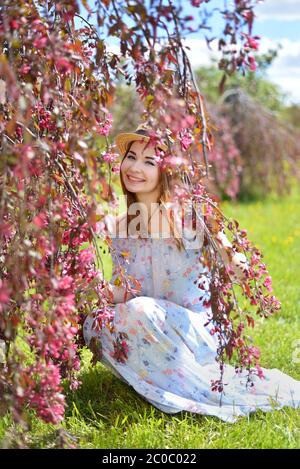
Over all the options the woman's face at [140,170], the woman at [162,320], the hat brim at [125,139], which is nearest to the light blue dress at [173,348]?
the woman at [162,320]

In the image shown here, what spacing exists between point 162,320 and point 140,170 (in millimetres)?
597

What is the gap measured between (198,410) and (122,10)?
1.40m

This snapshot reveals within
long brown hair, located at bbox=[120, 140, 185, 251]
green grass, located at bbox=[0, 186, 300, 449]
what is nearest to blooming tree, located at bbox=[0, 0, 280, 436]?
green grass, located at bbox=[0, 186, 300, 449]

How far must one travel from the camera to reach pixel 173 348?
2578 millimetres

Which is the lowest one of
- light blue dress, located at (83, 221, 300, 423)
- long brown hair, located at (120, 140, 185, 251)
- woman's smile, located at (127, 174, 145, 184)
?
light blue dress, located at (83, 221, 300, 423)

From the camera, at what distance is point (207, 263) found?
2043 mm

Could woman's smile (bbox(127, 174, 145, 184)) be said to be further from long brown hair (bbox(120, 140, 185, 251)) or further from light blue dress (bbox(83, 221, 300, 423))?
light blue dress (bbox(83, 221, 300, 423))

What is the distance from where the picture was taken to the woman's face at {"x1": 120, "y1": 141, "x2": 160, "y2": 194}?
2773 mm

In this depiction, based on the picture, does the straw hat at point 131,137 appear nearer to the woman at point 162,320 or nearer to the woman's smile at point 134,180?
the woman at point 162,320

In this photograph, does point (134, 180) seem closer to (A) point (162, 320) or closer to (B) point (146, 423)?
(A) point (162, 320)

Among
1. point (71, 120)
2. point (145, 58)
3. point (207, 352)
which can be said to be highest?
point (145, 58)

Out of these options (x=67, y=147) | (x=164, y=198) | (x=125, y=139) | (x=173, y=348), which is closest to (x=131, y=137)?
(x=125, y=139)
